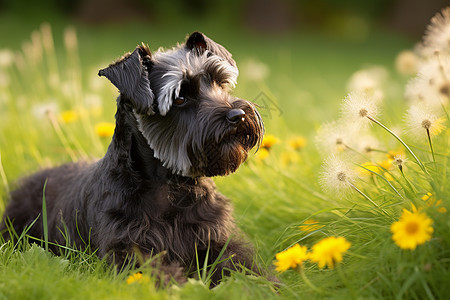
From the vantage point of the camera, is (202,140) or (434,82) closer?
(434,82)

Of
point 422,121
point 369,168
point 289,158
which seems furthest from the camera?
point 289,158

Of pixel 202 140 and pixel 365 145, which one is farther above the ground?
pixel 365 145

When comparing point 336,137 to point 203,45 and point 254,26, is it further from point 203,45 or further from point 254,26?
point 254,26

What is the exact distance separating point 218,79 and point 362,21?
2460cm

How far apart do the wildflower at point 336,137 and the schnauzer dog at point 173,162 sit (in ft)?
1.65

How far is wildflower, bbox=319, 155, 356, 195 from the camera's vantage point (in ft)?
9.82

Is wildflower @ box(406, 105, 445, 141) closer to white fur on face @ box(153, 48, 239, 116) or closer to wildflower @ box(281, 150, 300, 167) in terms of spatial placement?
white fur on face @ box(153, 48, 239, 116)

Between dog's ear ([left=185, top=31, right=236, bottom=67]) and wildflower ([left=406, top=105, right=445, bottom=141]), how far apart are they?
50.1 inches

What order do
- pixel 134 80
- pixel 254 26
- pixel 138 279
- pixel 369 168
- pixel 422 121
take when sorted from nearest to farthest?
pixel 138 279
pixel 422 121
pixel 134 80
pixel 369 168
pixel 254 26

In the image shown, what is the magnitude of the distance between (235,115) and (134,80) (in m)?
0.66

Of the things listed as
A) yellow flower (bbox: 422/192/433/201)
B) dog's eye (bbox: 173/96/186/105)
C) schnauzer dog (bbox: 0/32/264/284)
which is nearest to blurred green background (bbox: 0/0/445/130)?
schnauzer dog (bbox: 0/32/264/284)

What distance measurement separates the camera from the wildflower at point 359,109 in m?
2.96

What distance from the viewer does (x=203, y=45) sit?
3.58m

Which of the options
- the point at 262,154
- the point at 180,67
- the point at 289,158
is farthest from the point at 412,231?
the point at 289,158
